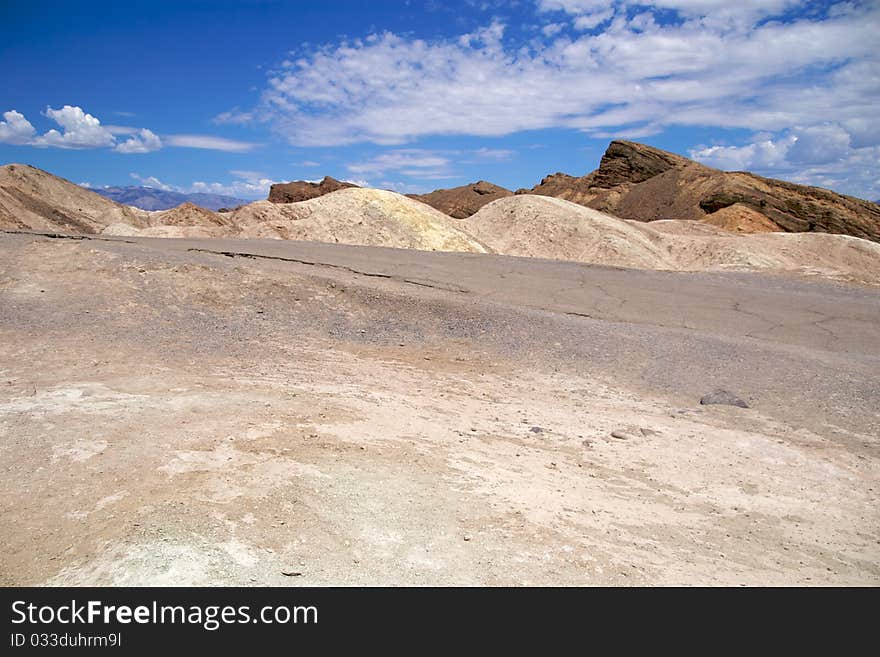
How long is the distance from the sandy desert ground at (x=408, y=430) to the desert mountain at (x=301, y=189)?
3887 centimetres

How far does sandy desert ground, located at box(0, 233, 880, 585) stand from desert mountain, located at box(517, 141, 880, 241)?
27.9 meters

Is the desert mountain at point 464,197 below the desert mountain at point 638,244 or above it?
above

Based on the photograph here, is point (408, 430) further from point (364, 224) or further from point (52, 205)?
point (52, 205)

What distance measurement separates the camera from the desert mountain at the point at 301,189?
2021 inches

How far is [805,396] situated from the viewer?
8.38m

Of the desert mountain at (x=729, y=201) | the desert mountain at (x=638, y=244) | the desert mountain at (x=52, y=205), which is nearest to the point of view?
the desert mountain at (x=638, y=244)

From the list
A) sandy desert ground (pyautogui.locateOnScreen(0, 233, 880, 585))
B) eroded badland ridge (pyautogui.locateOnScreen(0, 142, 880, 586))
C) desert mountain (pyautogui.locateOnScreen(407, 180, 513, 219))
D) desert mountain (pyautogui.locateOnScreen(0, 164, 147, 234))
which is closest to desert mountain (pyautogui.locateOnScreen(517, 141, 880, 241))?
desert mountain (pyautogui.locateOnScreen(407, 180, 513, 219))

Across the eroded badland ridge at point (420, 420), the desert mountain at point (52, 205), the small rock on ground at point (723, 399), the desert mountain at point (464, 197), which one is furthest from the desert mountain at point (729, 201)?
the desert mountain at point (52, 205)

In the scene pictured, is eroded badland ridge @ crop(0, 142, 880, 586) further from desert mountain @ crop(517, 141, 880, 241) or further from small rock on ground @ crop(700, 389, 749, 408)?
desert mountain @ crop(517, 141, 880, 241)

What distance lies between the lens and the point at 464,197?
5731 cm

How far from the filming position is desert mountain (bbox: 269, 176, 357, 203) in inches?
2021

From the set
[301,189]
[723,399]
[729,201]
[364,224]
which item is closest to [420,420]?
[723,399]

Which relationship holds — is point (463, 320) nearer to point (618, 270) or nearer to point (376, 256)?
point (376, 256)

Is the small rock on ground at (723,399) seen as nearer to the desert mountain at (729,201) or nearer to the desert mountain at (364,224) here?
the desert mountain at (364,224)
